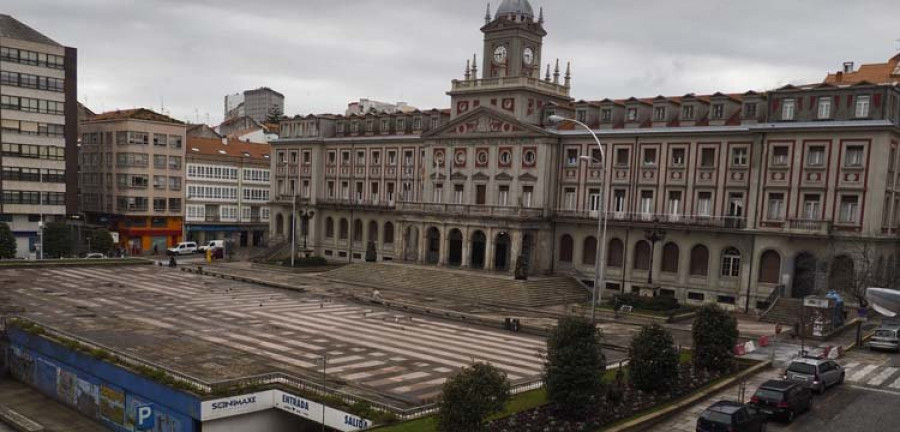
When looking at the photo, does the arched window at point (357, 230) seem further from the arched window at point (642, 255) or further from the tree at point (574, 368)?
the tree at point (574, 368)

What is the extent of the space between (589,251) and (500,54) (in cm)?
2086

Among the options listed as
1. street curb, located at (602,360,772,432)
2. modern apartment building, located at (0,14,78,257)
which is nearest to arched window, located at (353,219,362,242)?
modern apartment building, located at (0,14,78,257)

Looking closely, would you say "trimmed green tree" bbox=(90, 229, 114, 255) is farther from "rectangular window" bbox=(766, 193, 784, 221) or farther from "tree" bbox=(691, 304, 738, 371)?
"tree" bbox=(691, 304, 738, 371)

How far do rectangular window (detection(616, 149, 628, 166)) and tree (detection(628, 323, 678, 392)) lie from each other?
112ft

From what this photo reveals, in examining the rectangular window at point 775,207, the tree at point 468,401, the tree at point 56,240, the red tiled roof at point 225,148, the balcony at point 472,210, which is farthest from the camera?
the red tiled roof at point 225,148

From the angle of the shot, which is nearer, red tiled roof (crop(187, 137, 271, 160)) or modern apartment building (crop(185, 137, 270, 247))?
modern apartment building (crop(185, 137, 270, 247))

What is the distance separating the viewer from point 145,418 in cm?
2691

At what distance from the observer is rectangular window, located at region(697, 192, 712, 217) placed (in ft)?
176

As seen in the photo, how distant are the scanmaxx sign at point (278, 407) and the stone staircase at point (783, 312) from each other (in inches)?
1331

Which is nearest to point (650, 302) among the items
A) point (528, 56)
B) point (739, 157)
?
point (739, 157)

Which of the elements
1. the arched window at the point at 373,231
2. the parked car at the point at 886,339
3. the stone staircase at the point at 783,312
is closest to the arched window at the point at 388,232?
the arched window at the point at 373,231

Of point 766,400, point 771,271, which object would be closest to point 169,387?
point 766,400

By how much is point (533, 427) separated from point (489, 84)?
47.5 metres

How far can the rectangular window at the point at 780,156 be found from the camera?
49.9 metres
